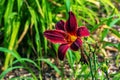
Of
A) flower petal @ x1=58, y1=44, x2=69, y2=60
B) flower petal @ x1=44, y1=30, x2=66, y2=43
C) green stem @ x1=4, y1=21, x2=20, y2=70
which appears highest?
flower petal @ x1=44, y1=30, x2=66, y2=43

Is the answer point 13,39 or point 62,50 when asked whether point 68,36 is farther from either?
point 13,39

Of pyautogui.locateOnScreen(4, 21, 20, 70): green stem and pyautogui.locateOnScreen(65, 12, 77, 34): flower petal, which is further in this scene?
pyautogui.locateOnScreen(4, 21, 20, 70): green stem

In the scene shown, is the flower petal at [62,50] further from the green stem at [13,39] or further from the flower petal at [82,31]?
the green stem at [13,39]

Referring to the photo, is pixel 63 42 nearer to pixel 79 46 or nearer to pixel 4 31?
pixel 79 46

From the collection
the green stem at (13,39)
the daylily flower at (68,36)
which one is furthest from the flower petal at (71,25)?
the green stem at (13,39)

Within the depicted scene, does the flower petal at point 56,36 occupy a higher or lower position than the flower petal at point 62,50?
higher

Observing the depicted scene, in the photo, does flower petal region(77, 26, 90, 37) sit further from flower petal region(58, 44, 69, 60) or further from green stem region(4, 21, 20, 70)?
green stem region(4, 21, 20, 70)

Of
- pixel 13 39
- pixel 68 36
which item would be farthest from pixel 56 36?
pixel 13 39

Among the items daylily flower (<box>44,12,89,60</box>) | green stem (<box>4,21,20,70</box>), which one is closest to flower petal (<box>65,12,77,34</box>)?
daylily flower (<box>44,12,89,60</box>)

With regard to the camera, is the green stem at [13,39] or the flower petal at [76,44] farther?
the green stem at [13,39]
